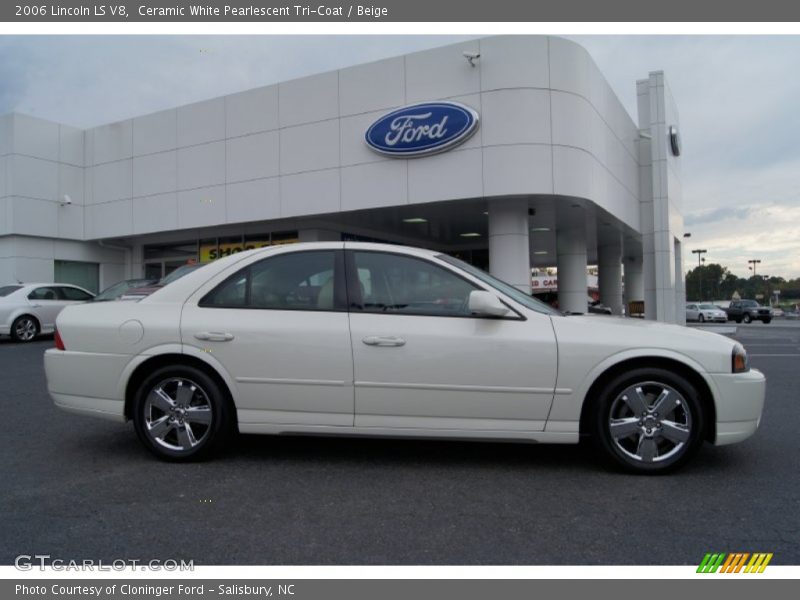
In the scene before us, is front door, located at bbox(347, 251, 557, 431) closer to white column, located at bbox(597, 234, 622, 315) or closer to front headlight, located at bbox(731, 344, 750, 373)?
front headlight, located at bbox(731, 344, 750, 373)

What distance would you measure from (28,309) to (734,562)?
15.7 meters

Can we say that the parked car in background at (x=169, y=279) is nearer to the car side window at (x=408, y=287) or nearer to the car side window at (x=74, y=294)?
the car side window at (x=408, y=287)

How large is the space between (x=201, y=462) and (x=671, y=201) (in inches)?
878

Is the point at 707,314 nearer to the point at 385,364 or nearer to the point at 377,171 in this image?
the point at 377,171

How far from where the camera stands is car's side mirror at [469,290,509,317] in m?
3.79

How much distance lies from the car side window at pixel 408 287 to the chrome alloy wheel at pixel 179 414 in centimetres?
132

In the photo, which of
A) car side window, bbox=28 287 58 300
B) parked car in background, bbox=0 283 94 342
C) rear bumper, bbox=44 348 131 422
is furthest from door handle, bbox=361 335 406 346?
car side window, bbox=28 287 58 300

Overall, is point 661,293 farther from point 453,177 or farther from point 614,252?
point 453,177

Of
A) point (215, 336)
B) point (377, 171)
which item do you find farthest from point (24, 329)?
point (215, 336)

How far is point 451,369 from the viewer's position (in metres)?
3.86

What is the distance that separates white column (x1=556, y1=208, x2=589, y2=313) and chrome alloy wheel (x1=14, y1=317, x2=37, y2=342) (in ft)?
47.5

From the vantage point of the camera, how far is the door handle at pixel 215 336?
13.4ft
